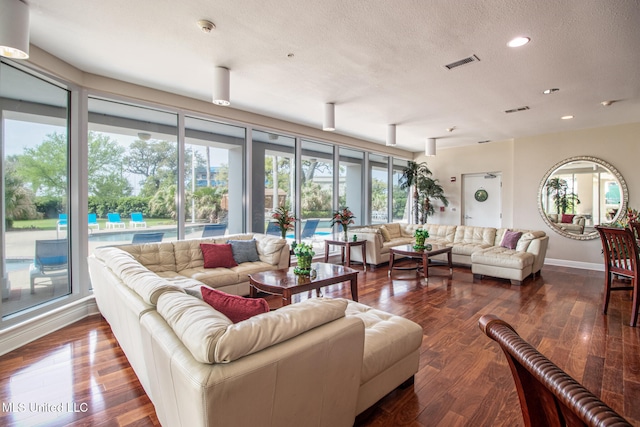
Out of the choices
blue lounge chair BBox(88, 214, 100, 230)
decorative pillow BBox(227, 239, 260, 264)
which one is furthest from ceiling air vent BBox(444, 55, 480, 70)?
blue lounge chair BBox(88, 214, 100, 230)

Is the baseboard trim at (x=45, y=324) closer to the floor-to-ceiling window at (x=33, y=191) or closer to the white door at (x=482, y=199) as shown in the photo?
the floor-to-ceiling window at (x=33, y=191)

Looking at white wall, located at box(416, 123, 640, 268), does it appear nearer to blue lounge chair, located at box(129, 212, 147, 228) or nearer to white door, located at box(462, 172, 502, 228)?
white door, located at box(462, 172, 502, 228)

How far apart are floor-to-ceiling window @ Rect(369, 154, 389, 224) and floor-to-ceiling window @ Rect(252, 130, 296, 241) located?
2573mm

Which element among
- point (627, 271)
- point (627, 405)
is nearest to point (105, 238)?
point (627, 405)

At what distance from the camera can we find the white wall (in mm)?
5824

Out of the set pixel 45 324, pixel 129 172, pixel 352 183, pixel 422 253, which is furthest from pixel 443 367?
pixel 352 183

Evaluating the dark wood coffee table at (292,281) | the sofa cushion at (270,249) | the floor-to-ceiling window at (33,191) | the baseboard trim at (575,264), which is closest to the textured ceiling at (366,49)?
the floor-to-ceiling window at (33,191)

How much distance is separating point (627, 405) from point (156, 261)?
4.38 m

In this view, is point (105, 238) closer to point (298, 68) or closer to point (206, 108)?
point (206, 108)

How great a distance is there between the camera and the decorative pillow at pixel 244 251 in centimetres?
429

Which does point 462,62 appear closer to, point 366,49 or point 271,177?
point 366,49

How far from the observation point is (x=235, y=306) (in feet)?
5.43

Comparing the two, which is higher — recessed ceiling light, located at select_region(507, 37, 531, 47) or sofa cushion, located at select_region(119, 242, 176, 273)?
recessed ceiling light, located at select_region(507, 37, 531, 47)

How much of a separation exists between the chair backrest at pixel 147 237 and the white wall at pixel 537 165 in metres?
7.19
